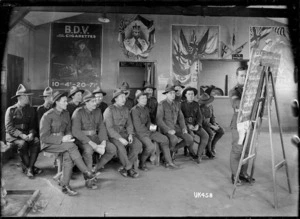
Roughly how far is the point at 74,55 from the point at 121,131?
251cm

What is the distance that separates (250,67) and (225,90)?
663 centimetres

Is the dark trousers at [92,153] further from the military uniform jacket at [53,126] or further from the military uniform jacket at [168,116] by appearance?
the military uniform jacket at [168,116]

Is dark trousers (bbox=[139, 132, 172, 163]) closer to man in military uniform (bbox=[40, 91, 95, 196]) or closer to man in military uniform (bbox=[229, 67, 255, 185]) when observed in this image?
man in military uniform (bbox=[40, 91, 95, 196])

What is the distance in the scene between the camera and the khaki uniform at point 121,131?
4.31 m

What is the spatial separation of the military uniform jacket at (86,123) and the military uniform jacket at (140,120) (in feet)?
2.20

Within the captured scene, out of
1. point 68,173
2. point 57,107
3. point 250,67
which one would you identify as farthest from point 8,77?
point 250,67

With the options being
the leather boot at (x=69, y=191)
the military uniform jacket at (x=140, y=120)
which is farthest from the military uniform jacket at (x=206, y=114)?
the leather boot at (x=69, y=191)

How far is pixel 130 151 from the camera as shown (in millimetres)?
4488

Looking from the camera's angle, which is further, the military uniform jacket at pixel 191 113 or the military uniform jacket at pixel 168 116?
the military uniform jacket at pixel 191 113

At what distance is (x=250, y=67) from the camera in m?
3.34

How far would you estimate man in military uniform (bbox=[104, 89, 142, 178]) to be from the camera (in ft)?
14.1

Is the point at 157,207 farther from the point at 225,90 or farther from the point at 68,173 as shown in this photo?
the point at 225,90

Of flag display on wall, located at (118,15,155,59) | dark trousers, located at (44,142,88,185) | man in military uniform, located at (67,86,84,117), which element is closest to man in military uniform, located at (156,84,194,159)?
man in military uniform, located at (67,86,84,117)

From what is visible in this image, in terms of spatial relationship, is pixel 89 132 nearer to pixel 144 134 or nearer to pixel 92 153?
pixel 92 153
